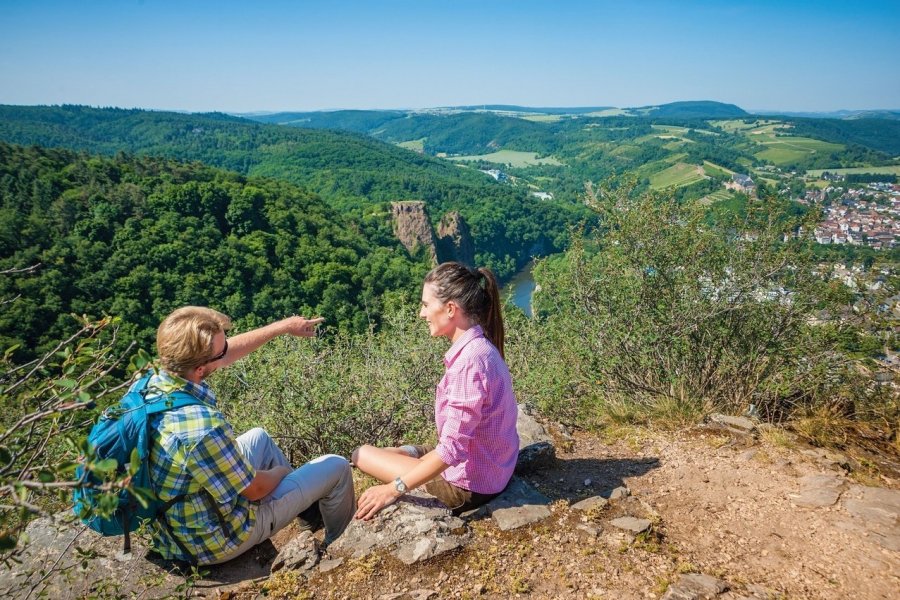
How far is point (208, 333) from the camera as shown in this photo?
2.85 metres

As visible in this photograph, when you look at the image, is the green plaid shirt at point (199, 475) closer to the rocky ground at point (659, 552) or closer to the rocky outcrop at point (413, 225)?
the rocky ground at point (659, 552)

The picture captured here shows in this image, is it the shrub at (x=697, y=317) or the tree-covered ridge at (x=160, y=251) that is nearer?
the shrub at (x=697, y=317)

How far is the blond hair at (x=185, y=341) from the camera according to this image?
2.78m

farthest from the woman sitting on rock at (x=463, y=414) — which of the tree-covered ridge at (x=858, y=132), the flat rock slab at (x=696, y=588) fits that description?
the tree-covered ridge at (x=858, y=132)

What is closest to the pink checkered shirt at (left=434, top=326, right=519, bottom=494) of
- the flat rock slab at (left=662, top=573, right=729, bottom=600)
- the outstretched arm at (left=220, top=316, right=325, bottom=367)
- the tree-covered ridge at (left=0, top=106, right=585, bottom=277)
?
the flat rock slab at (left=662, top=573, right=729, bottom=600)

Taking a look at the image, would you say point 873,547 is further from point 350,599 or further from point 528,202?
point 528,202

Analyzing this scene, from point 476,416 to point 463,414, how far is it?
0.08m

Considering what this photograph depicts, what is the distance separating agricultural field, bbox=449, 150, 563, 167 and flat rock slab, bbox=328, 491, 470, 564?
170446 mm

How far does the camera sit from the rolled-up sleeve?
2996 millimetres

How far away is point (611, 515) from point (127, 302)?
34220 millimetres

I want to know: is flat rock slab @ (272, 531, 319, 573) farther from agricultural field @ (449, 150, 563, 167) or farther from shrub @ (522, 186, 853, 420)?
agricultural field @ (449, 150, 563, 167)

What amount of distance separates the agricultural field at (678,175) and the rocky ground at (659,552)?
103632mm

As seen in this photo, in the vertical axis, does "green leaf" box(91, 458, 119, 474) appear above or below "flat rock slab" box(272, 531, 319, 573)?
above

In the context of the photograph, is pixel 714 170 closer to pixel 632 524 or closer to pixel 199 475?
pixel 632 524
